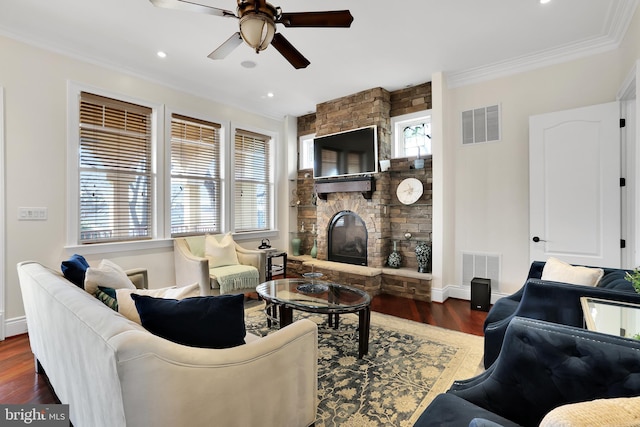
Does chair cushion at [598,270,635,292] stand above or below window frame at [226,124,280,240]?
below

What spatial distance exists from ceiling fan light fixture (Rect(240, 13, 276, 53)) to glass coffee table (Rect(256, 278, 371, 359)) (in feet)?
6.33

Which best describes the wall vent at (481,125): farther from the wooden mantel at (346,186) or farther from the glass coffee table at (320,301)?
the glass coffee table at (320,301)

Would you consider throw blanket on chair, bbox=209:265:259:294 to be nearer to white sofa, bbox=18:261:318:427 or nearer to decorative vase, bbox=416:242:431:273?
white sofa, bbox=18:261:318:427

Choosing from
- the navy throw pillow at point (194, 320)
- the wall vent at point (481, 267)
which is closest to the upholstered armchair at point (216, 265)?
the navy throw pillow at point (194, 320)

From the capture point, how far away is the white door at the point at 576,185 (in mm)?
3047

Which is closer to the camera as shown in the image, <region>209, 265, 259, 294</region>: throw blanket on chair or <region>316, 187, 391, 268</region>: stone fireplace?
<region>209, 265, 259, 294</region>: throw blanket on chair

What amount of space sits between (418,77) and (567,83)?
164cm

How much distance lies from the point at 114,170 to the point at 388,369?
364 centimetres

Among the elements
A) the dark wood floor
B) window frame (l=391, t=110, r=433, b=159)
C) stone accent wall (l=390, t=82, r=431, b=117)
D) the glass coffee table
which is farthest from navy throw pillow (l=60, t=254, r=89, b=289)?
stone accent wall (l=390, t=82, r=431, b=117)

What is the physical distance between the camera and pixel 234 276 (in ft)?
12.3

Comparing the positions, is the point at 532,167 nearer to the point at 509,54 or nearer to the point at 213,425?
the point at 509,54

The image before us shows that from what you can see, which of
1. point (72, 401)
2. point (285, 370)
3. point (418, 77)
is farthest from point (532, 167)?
point (72, 401)

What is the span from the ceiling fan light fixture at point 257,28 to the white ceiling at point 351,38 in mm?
864

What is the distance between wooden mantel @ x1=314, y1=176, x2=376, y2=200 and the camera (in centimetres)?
449
